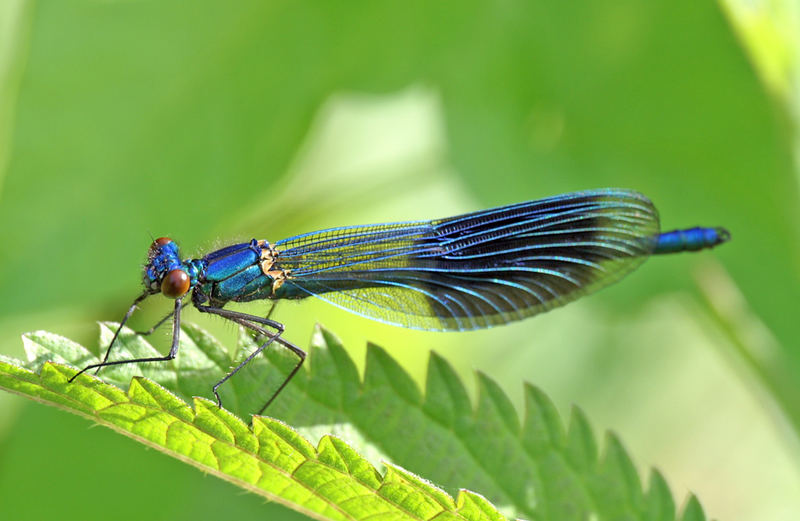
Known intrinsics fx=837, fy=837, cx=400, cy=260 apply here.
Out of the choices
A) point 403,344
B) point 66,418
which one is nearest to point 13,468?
point 66,418

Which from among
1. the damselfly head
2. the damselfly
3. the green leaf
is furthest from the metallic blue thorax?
the green leaf

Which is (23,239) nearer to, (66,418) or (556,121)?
(66,418)

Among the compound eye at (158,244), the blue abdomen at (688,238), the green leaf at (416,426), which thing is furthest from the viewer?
the blue abdomen at (688,238)

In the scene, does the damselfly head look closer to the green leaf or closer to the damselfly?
the damselfly

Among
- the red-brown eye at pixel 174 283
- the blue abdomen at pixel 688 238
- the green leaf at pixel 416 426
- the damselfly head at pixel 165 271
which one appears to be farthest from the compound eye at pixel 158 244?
the blue abdomen at pixel 688 238

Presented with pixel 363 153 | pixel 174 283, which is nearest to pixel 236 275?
pixel 174 283

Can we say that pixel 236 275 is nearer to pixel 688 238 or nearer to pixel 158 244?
pixel 158 244

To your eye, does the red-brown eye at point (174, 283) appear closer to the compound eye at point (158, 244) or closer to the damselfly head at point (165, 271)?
the damselfly head at point (165, 271)
